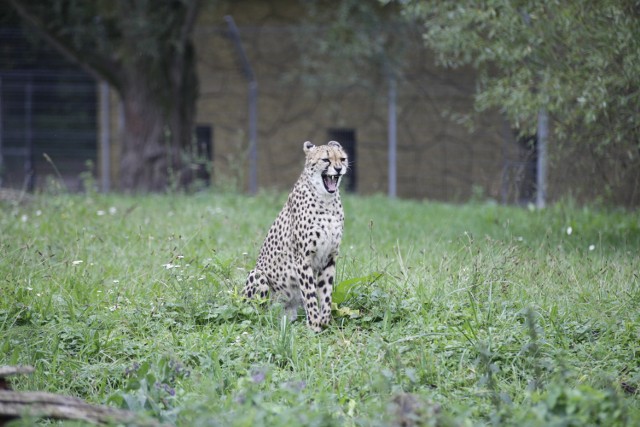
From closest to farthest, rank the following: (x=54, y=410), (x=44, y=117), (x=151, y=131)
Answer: (x=54, y=410)
(x=151, y=131)
(x=44, y=117)

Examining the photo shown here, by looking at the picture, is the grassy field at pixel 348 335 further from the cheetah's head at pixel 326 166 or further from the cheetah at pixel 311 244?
the cheetah's head at pixel 326 166

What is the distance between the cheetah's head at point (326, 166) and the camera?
5.26 m

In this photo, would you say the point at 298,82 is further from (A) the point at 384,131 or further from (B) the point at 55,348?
(B) the point at 55,348

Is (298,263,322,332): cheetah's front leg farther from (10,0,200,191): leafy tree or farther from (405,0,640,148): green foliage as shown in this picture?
(10,0,200,191): leafy tree

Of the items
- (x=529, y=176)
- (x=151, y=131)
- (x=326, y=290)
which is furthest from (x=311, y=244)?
(x=151, y=131)

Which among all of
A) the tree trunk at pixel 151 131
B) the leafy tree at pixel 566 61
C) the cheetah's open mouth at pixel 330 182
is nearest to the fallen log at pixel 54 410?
the cheetah's open mouth at pixel 330 182

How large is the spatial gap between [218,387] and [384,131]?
1059 cm

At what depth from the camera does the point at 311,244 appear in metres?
5.28

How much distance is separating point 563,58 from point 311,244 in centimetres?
392

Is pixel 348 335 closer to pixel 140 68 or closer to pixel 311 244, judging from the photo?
pixel 311 244

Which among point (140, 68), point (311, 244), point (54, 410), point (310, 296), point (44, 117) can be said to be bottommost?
point (54, 410)

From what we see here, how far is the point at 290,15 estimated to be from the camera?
1595cm

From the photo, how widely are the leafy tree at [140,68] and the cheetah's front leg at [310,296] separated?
7.03 m

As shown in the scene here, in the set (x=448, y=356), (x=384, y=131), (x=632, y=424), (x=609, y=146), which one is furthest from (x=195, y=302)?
(x=384, y=131)
